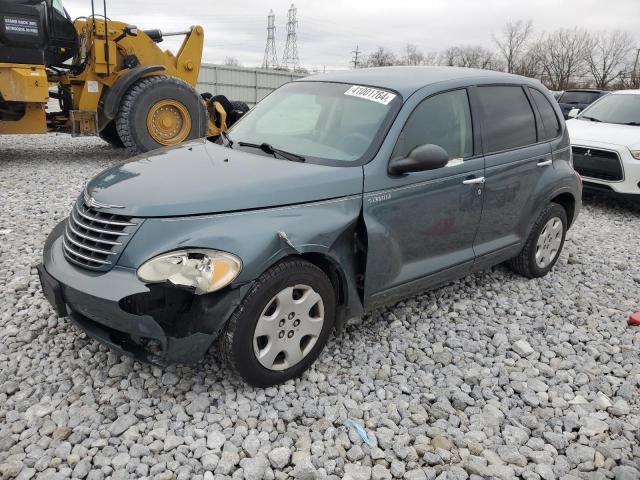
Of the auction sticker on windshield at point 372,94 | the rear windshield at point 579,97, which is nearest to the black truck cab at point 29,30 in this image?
the auction sticker on windshield at point 372,94

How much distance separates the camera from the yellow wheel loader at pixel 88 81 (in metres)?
7.86

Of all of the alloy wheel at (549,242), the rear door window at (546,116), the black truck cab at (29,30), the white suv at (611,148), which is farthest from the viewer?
the black truck cab at (29,30)

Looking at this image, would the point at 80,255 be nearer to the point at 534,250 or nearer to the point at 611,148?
the point at 534,250

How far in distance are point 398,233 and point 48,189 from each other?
5.55 metres

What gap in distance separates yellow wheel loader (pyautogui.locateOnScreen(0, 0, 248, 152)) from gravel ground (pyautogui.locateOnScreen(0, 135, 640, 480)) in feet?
15.5

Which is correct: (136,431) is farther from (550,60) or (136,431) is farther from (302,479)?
(550,60)

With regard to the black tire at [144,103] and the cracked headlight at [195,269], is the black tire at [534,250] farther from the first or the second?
the black tire at [144,103]

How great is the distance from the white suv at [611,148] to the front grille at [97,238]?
6.88 metres

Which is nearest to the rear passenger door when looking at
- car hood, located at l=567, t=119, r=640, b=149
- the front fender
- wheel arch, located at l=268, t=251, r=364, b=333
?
wheel arch, located at l=268, t=251, r=364, b=333

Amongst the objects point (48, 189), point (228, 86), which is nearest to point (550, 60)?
point (228, 86)

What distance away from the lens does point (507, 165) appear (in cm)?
402

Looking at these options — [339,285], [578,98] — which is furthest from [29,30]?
[578,98]

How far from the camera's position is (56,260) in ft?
9.87

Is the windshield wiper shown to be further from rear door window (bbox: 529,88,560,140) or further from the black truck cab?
Result: the black truck cab
